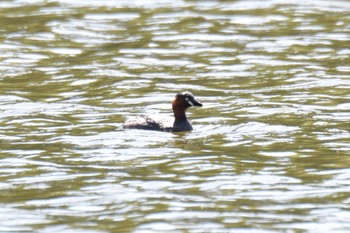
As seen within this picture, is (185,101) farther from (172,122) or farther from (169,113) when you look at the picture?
(169,113)

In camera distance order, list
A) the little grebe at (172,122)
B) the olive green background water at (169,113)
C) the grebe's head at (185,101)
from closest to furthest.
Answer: the olive green background water at (169,113)
the little grebe at (172,122)
the grebe's head at (185,101)

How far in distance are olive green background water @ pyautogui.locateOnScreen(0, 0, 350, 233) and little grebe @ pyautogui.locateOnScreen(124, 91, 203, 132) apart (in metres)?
0.20

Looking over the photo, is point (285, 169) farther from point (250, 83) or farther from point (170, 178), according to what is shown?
point (250, 83)

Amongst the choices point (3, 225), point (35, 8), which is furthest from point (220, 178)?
point (35, 8)

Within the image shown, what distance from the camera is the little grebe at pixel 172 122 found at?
18.4 m

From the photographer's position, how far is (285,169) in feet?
51.3

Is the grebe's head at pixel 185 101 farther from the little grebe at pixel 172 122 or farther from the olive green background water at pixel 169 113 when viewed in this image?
the olive green background water at pixel 169 113

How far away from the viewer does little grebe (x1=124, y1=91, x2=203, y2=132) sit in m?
18.4

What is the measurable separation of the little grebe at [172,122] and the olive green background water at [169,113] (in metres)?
0.20

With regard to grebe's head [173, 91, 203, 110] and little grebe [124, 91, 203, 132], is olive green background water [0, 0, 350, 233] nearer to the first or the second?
little grebe [124, 91, 203, 132]

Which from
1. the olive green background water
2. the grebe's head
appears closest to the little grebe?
the grebe's head

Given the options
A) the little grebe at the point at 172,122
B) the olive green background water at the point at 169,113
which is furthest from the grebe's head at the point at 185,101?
the olive green background water at the point at 169,113

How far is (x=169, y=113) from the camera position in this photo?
2038cm

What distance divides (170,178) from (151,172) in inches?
15.9
